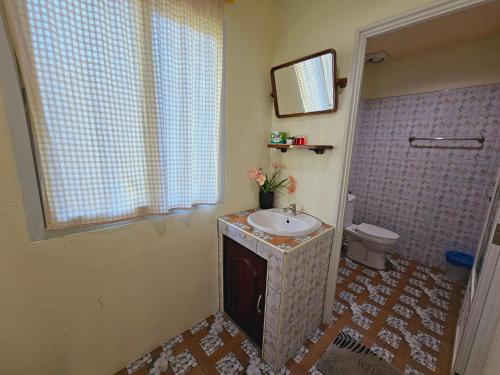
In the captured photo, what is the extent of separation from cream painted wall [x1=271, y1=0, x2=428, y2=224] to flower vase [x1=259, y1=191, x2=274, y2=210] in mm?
129

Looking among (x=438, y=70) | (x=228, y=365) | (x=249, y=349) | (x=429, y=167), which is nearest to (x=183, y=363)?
(x=228, y=365)

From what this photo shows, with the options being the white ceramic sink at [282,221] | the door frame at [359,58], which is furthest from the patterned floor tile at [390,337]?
the white ceramic sink at [282,221]

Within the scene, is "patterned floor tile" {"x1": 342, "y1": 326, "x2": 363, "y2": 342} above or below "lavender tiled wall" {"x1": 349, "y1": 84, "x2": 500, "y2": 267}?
below

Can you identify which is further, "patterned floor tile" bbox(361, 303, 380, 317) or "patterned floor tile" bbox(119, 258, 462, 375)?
"patterned floor tile" bbox(361, 303, 380, 317)

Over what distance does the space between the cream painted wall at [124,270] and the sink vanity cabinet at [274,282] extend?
0.56ft

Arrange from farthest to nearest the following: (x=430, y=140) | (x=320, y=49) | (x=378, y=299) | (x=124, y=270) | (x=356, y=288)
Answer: (x=430, y=140) < (x=356, y=288) < (x=378, y=299) < (x=320, y=49) < (x=124, y=270)

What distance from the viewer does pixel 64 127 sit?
0.85 m

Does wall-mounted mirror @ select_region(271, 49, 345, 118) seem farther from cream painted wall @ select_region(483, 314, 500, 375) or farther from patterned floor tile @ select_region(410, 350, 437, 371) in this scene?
patterned floor tile @ select_region(410, 350, 437, 371)

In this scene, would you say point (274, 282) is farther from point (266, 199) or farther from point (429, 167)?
point (429, 167)

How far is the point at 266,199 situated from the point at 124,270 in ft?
3.58

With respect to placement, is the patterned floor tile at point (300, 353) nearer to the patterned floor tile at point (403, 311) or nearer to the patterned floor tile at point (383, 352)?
the patterned floor tile at point (383, 352)

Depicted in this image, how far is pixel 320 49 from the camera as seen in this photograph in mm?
1365

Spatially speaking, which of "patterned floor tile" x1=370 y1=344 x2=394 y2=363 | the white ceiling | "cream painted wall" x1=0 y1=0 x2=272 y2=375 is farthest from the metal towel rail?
"patterned floor tile" x1=370 y1=344 x2=394 y2=363

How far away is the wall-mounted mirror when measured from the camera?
4.24 feet
